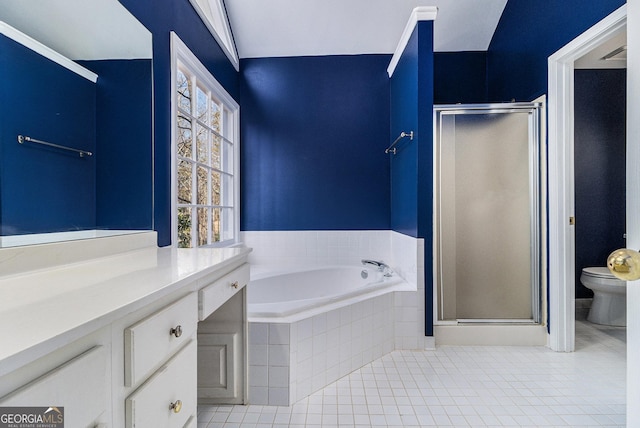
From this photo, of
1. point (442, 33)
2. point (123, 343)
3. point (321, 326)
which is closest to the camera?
point (123, 343)

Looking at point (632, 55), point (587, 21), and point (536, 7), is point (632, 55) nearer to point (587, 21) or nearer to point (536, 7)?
point (587, 21)

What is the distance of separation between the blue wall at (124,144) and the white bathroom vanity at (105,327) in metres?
0.17

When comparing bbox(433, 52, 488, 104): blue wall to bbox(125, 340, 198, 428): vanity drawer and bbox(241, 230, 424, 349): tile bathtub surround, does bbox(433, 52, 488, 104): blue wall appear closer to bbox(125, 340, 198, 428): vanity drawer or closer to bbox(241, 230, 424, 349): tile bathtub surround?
bbox(241, 230, 424, 349): tile bathtub surround

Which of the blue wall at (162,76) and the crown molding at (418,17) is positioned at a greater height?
the crown molding at (418,17)

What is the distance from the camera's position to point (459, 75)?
3.38 metres

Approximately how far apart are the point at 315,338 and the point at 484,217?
1556 millimetres

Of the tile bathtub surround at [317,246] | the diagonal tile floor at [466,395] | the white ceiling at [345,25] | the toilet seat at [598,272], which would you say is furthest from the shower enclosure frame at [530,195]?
the white ceiling at [345,25]

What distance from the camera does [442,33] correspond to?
3184 mm

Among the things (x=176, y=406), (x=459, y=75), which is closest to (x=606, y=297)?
(x=459, y=75)

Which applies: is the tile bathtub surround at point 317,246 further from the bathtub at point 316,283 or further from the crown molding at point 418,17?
the crown molding at point 418,17

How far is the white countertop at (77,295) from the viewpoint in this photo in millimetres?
452

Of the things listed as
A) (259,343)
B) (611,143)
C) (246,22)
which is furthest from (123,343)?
(611,143)

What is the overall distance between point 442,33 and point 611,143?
186cm

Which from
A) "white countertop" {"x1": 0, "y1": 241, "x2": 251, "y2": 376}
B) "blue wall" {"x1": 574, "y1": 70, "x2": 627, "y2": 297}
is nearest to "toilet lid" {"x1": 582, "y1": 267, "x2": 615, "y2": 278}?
"blue wall" {"x1": 574, "y1": 70, "x2": 627, "y2": 297}
